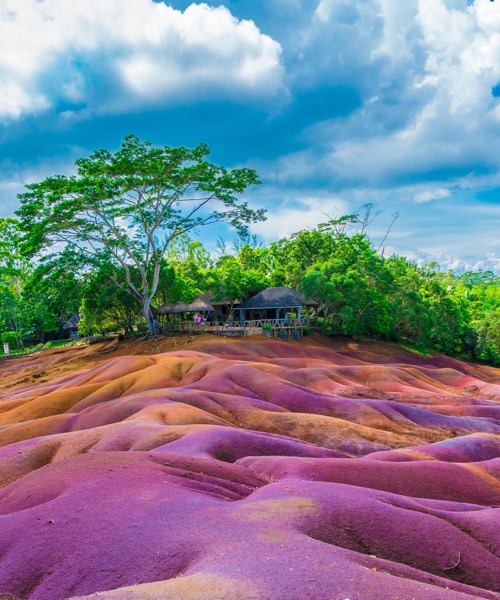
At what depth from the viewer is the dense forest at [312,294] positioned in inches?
2160

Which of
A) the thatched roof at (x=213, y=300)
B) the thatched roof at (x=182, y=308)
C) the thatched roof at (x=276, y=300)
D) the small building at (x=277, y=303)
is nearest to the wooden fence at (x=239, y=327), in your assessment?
the small building at (x=277, y=303)

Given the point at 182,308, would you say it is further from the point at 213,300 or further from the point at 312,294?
the point at 312,294

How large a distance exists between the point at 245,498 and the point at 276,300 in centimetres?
4707

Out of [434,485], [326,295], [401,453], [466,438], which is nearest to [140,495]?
[434,485]

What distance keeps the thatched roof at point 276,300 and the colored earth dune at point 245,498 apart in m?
29.0

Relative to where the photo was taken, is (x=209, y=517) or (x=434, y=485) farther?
(x=434, y=485)

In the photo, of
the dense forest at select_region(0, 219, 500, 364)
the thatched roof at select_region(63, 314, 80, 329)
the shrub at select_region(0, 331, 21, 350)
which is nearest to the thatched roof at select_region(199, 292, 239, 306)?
the dense forest at select_region(0, 219, 500, 364)

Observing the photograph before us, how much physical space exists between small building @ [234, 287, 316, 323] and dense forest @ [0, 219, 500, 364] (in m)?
1.72

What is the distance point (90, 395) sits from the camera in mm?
30500

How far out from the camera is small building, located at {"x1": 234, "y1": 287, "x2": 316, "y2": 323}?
2352 inches

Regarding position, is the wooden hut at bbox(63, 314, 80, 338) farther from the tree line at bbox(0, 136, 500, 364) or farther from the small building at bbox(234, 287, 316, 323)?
the small building at bbox(234, 287, 316, 323)

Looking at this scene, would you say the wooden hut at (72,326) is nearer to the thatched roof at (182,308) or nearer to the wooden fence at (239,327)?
the thatched roof at (182,308)

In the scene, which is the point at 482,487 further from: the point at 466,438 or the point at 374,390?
the point at 374,390

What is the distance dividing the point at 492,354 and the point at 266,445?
54.1m
